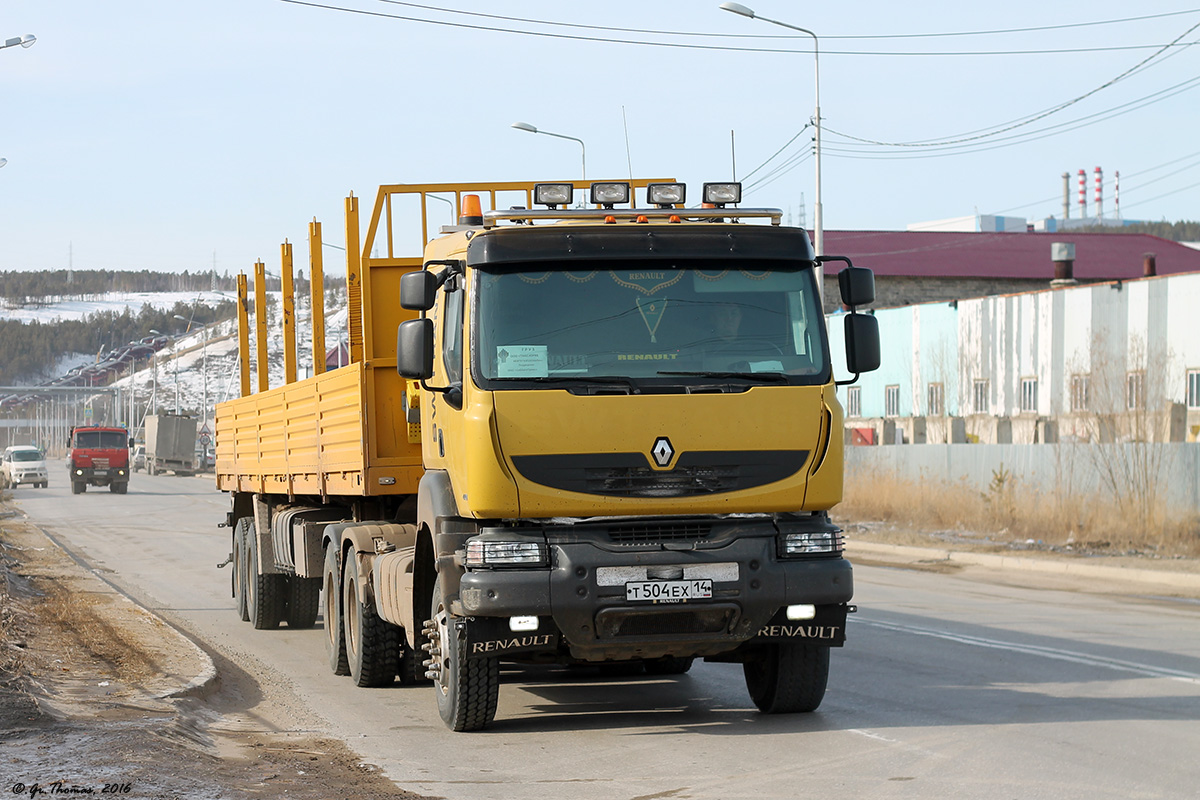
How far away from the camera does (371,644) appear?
10.5m

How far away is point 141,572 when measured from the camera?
70.4 ft

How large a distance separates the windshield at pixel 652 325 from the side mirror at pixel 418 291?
0.35 meters

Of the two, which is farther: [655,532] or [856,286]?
[856,286]

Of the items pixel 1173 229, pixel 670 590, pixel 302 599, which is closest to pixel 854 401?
pixel 302 599

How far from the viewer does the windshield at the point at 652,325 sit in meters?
7.95

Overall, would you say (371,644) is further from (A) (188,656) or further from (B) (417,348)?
(B) (417,348)

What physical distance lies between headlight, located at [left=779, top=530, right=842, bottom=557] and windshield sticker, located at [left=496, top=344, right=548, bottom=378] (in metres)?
1.67

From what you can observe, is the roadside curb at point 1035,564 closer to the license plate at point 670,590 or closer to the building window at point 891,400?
the license plate at point 670,590

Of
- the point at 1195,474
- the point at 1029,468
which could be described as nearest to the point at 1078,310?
the point at 1029,468

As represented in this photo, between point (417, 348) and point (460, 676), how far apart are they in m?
1.93

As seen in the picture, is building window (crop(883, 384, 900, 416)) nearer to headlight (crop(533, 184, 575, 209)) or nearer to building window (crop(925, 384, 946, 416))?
building window (crop(925, 384, 946, 416))

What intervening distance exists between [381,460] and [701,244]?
132 inches

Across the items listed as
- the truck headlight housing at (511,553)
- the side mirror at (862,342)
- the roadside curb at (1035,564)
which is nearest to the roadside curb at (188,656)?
the truck headlight housing at (511,553)

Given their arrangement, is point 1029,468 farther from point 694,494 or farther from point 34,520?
point 34,520
